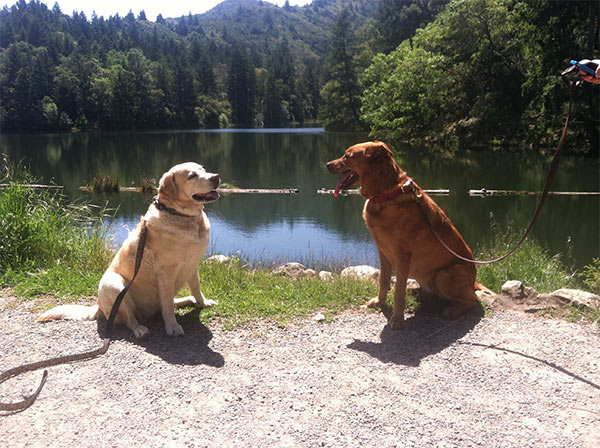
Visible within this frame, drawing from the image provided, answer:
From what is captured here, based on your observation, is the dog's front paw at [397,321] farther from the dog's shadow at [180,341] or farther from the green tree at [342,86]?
the green tree at [342,86]

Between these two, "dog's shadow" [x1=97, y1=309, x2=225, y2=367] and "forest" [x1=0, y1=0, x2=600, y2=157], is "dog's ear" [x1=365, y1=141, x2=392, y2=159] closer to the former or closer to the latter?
"dog's shadow" [x1=97, y1=309, x2=225, y2=367]

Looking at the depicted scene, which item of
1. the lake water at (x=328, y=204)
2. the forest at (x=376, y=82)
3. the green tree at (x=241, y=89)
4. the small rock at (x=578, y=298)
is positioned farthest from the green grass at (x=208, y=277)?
the green tree at (x=241, y=89)

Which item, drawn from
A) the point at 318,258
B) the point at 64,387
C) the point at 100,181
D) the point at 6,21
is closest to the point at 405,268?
the point at 64,387

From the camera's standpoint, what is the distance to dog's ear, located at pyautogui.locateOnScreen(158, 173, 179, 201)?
13.5ft

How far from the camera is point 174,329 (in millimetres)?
4355

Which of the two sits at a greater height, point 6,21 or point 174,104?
point 6,21

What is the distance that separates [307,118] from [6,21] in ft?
282

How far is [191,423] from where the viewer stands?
9.80 feet

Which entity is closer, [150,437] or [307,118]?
[150,437]

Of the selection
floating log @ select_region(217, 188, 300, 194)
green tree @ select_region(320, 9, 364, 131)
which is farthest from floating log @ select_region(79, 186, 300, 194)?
green tree @ select_region(320, 9, 364, 131)

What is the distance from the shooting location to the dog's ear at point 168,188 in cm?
411

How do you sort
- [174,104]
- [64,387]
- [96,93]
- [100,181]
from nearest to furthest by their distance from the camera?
[64,387]
[100,181]
[96,93]
[174,104]

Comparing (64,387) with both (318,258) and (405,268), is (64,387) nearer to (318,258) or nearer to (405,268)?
(405,268)

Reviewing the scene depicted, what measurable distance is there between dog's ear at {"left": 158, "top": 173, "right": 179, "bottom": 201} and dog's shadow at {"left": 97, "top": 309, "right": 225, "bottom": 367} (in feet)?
4.41
